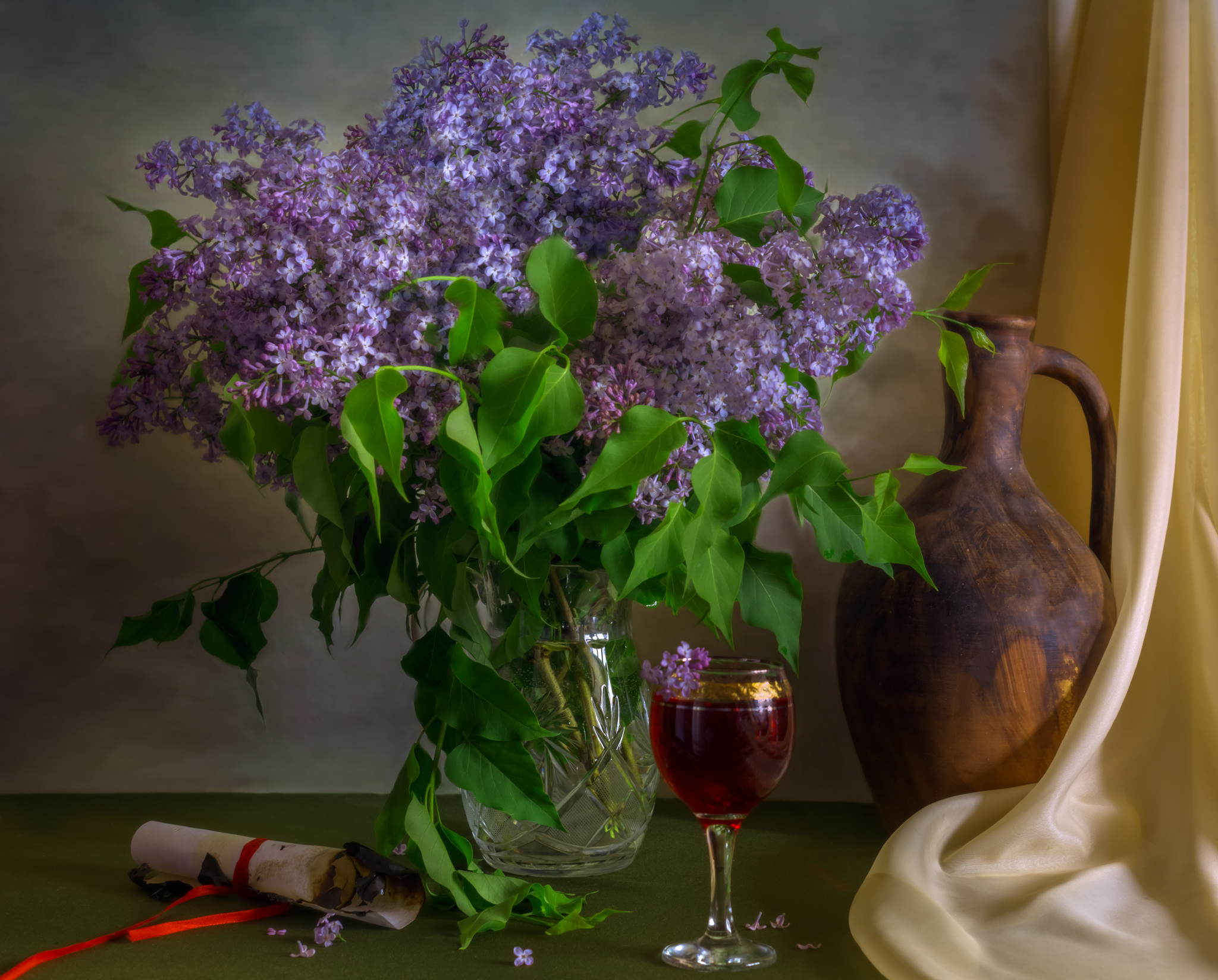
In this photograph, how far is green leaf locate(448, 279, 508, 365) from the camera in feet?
2.23

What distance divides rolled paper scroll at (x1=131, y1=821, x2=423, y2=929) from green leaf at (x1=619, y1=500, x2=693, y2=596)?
336 mm

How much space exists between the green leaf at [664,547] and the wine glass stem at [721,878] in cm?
19

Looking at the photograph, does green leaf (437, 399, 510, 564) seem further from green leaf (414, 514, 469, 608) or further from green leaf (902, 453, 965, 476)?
green leaf (902, 453, 965, 476)

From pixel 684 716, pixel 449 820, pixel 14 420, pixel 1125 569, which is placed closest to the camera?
pixel 684 716

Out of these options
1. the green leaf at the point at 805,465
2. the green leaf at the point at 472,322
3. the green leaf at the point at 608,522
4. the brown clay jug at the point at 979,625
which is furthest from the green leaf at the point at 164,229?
the brown clay jug at the point at 979,625

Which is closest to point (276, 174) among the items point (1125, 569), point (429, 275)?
point (429, 275)

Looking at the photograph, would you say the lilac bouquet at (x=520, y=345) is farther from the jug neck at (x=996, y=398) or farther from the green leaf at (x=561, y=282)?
the jug neck at (x=996, y=398)

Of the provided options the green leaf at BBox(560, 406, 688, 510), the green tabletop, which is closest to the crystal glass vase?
the green tabletop

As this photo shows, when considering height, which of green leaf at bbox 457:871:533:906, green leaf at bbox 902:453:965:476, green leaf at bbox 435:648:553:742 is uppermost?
green leaf at bbox 902:453:965:476

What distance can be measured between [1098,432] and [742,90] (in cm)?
62

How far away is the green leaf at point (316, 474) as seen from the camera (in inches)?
28.6

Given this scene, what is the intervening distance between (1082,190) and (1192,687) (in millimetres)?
597

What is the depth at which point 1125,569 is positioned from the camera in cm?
103

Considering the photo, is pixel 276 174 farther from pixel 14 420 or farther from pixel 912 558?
pixel 14 420
